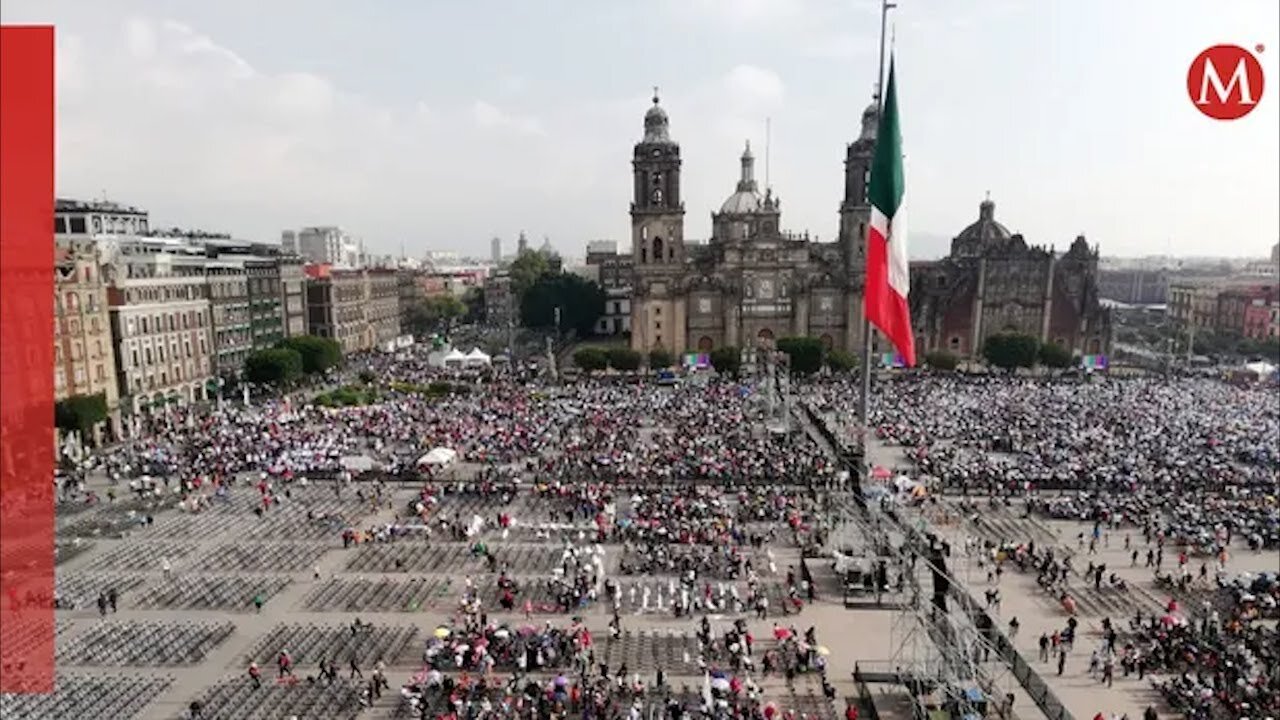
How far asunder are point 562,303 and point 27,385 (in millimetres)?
68147

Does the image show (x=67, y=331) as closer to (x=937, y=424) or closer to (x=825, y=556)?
(x=825, y=556)

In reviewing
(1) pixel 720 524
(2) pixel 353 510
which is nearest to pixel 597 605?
(1) pixel 720 524

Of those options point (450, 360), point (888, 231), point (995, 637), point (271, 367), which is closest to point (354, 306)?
point (450, 360)

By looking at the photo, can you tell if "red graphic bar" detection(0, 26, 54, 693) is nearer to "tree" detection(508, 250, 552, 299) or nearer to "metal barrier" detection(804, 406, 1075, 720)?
"metal barrier" detection(804, 406, 1075, 720)

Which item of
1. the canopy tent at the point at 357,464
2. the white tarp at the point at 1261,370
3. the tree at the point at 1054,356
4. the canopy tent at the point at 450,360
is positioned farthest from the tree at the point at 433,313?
the white tarp at the point at 1261,370

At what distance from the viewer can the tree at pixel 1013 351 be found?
241 ft

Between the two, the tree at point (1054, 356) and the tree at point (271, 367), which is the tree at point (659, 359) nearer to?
the tree at point (271, 367)

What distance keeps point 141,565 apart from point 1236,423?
56381mm

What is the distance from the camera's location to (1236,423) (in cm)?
4941

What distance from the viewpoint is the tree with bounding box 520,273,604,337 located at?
354ft

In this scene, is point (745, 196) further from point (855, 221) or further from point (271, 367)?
point (271, 367)

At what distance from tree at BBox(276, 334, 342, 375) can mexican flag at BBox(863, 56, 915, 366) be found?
63.2 meters

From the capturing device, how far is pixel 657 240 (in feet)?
267

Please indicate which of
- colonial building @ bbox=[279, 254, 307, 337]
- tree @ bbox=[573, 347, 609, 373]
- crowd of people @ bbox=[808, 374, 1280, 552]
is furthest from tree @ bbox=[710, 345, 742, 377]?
colonial building @ bbox=[279, 254, 307, 337]
